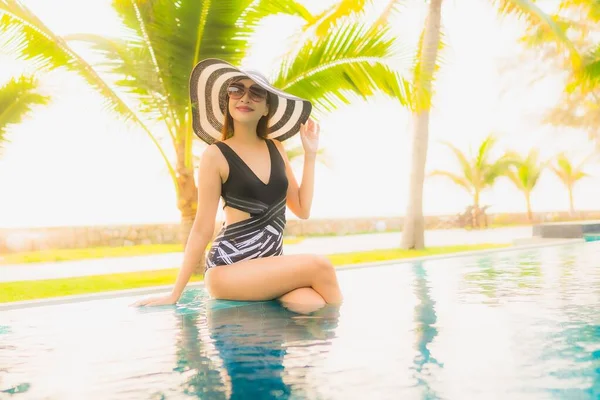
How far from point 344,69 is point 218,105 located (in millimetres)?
3754

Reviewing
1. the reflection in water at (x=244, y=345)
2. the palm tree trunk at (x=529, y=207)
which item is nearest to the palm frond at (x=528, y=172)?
the palm tree trunk at (x=529, y=207)

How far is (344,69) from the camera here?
7.73m

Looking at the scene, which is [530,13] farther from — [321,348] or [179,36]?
[321,348]

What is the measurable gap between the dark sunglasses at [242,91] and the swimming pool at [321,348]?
1305 mm

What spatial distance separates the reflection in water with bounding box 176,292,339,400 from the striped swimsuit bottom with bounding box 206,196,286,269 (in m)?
0.34

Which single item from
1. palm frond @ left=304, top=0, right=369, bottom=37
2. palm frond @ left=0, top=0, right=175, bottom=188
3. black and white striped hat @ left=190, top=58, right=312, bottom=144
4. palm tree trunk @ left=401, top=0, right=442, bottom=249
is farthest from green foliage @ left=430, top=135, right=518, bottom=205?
black and white striped hat @ left=190, top=58, right=312, bottom=144

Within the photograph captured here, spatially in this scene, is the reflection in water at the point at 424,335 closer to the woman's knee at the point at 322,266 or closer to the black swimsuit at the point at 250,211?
the woman's knee at the point at 322,266

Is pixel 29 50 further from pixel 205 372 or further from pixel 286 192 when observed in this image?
pixel 205 372

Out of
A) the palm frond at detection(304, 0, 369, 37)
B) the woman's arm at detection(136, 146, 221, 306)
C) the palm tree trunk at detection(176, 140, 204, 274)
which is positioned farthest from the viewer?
the palm frond at detection(304, 0, 369, 37)

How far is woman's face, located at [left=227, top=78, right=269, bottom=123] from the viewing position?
4012 mm

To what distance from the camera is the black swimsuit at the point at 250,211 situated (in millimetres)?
3926

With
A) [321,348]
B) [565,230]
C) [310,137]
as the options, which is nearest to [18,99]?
[310,137]

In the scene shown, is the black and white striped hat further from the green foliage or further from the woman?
the green foliage

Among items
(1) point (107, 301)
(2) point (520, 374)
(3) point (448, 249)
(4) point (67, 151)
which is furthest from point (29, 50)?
(4) point (67, 151)
